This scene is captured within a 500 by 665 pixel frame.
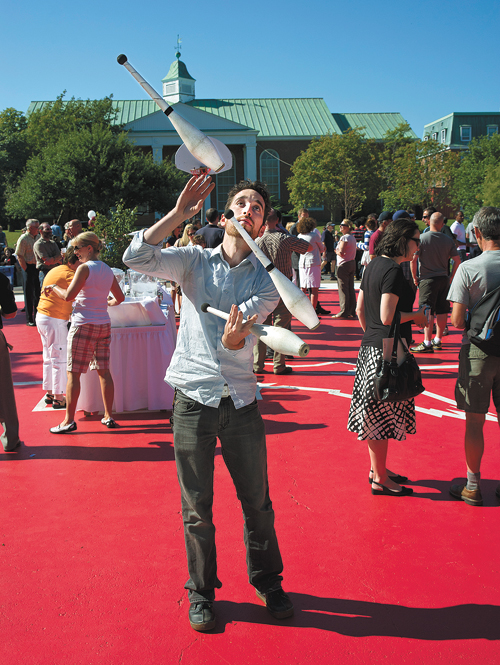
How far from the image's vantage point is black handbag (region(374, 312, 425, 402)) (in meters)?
3.63

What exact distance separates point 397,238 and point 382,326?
2.06 ft

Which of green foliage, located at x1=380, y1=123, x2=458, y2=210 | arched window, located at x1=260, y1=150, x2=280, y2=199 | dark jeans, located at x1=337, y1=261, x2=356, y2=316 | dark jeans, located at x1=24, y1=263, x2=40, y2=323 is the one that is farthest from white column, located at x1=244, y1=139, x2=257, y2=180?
dark jeans, located at x1=24, y1=263, x2=40, y2=323

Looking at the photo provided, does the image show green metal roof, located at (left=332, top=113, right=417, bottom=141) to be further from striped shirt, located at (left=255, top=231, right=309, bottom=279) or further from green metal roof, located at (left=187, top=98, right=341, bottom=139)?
striped shirt, located at (left=255, top=231, right=309, bottom=279)

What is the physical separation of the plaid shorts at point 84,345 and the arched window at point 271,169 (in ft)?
162

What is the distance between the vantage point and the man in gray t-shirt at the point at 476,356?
12.1 ft

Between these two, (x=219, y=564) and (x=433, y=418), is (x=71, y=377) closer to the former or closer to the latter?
(x=219, y=564)

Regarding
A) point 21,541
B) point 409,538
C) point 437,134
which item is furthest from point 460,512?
point 437,134

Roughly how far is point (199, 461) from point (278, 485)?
1.78 meters

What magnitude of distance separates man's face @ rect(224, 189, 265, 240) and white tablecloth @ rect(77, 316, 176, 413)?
355cm

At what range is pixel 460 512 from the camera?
3.76 m

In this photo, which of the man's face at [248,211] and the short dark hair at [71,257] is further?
the short dark hair at [71,257]

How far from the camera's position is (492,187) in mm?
42938

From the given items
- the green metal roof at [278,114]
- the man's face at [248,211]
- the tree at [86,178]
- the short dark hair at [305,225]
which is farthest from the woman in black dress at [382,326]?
the green metal roof at [278,114]

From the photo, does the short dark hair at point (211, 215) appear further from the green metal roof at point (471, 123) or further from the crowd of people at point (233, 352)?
the green metal roof at point (471, 123)
